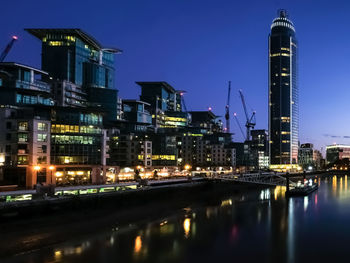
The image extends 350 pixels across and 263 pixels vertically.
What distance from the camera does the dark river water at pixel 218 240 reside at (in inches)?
1293

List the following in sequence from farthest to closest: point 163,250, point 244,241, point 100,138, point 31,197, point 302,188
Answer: point 302,188
point 100,138
point 31,197
point 244,241
point 163,250

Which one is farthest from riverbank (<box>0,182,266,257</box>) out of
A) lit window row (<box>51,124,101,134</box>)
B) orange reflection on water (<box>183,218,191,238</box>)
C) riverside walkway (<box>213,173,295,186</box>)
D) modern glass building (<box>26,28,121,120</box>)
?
modern glass building (<box>26,28,121,120</box>)

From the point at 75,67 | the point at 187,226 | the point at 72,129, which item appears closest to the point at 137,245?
the point at 187,226

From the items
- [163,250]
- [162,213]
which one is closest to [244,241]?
[163,250]

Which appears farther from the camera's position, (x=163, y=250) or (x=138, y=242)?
(x=138, y=242)

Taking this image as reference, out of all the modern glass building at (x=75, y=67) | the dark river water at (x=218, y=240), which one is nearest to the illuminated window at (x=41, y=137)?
the dark river water at (x=218, y=240)

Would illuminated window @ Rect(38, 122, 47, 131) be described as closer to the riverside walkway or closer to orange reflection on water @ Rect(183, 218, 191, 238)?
orange reflection on water @ Rect(183, 218, 191, 238)

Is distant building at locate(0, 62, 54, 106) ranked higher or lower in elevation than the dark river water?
higher

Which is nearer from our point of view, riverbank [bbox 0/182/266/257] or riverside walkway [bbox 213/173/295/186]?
riverbank [bbox 0/182/266/257]

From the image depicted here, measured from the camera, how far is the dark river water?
3284cm

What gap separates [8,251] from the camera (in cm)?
3253

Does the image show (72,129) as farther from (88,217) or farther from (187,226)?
(187,226)

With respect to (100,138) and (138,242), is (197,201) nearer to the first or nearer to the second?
(100,138)

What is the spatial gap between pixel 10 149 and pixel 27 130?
4.38 meters
